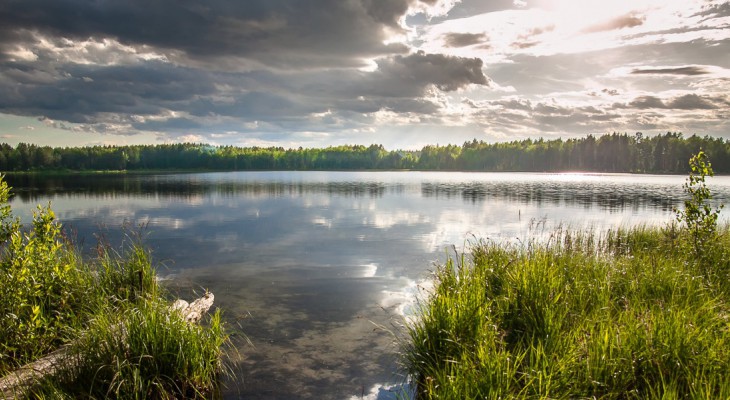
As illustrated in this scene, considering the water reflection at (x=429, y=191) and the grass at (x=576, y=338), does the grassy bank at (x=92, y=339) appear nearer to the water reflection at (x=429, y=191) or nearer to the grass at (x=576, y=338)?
the grass at (x=576, y=338)

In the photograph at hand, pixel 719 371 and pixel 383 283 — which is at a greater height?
pixel 719 371

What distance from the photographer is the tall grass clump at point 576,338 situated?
6254 mm

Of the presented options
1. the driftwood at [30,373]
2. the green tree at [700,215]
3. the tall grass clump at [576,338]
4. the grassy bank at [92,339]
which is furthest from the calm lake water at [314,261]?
the green tree at [700,215]

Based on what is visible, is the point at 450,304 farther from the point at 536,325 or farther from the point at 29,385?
the point at 29,385

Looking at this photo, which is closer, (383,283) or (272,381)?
(272,381)

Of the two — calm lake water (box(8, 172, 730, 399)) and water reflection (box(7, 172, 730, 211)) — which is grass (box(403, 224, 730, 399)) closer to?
calm lake water (box(8, 172, 730, 399))

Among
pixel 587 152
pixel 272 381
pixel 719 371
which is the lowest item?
pixel 272 381

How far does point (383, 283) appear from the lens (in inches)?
658

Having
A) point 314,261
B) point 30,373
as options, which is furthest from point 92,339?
point 314,261

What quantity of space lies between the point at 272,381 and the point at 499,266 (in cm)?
642

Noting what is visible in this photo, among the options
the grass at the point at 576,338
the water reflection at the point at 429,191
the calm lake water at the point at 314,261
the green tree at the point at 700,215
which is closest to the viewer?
the grass at the point at 576,338

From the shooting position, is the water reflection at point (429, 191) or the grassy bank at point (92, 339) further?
the water reflection at point (429, 191)

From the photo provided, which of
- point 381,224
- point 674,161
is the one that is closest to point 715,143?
point 674,161

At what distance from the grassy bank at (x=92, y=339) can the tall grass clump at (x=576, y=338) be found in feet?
13.9
